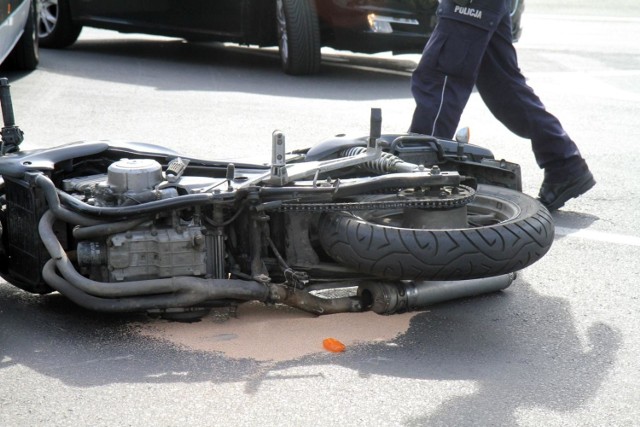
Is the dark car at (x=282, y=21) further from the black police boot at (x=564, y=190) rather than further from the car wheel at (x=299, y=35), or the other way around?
the black police boot at (x=564, y=190)

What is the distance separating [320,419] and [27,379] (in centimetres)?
104

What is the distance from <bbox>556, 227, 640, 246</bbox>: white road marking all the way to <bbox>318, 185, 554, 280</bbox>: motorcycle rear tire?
1.52 metres

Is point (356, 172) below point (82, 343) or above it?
above

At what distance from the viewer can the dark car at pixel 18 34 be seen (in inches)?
338

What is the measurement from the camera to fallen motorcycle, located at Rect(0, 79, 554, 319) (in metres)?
4.17

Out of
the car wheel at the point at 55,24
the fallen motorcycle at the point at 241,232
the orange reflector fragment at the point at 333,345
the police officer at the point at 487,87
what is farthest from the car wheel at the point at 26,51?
the orange reflector fragment at the point at 333,345

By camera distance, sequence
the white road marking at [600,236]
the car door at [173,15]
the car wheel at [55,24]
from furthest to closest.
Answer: the car wheel at [55,24] → the car door at [173,15] → the white road marking at [600,236]

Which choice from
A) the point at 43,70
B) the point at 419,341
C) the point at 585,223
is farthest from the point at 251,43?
the point at 419,341

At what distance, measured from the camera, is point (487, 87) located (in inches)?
251

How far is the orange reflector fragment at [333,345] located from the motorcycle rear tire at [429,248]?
0.29 metres

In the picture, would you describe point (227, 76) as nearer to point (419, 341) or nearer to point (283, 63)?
point (283, 63)

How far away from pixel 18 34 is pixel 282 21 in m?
2.37

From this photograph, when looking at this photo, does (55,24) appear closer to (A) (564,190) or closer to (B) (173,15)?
(B) (173,15)

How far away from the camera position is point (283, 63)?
34.4 ft
